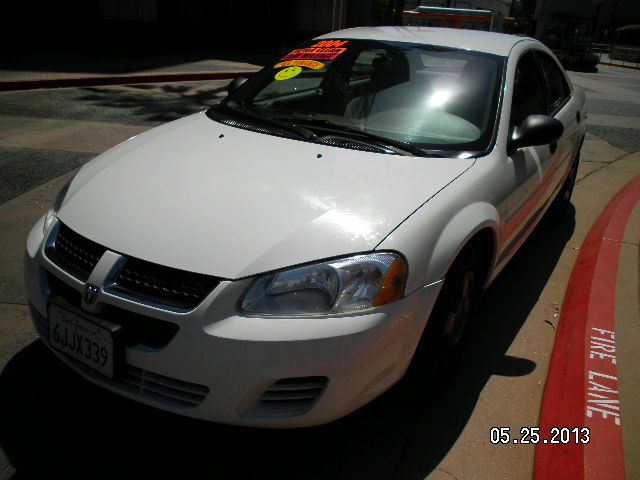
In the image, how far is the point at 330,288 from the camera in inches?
75.2

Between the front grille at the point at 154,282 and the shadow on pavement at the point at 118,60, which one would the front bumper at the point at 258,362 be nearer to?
the front grille at the point at 154,282

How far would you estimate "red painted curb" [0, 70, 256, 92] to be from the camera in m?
9.00

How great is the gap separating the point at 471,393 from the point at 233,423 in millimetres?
1259

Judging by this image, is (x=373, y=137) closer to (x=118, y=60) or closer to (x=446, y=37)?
(x=446, y=37)

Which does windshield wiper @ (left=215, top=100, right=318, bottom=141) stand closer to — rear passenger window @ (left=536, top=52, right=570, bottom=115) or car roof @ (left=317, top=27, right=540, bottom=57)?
car roof @ (left=317, top=27, right=540, bottom=57)

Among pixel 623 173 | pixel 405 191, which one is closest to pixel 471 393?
pixel 405 191

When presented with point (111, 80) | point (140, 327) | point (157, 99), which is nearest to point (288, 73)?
point (140, 327)

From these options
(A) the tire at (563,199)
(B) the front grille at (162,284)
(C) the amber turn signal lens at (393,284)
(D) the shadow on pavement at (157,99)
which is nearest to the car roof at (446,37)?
(A) the tire at (563,199)

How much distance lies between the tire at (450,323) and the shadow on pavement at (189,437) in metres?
0.11

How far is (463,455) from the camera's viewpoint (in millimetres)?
2271

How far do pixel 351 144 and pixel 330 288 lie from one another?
97 centimetres

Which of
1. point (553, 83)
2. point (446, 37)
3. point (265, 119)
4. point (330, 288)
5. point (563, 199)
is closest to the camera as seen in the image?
point (330, 288)

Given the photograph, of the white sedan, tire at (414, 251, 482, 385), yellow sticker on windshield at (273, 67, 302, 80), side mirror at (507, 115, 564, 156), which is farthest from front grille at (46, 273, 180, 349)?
yellow sticker on windshield at (273, 67, 302, 80)

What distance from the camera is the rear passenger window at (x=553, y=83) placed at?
3.82 metres
